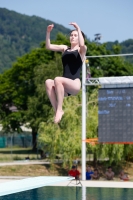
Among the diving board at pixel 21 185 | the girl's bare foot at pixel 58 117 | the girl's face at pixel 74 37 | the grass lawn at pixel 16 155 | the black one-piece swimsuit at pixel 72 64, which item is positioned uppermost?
the girl's face at pixel 74 37

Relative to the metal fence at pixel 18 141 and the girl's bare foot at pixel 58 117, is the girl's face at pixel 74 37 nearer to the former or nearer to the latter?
the girl's bare foot at pixel 58 117

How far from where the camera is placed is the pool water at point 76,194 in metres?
18.8

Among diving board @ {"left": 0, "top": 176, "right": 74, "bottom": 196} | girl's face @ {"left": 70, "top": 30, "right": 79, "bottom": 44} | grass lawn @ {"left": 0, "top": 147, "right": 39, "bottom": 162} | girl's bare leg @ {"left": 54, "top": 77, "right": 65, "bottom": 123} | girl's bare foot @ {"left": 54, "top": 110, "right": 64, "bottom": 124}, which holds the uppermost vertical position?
girl's face @ {"left": 70, "top": 30, "right": 79, "bottom": 44}

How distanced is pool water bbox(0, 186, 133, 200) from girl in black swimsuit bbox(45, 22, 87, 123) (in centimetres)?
1126

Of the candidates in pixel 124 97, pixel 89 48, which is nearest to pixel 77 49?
pixel 124 97

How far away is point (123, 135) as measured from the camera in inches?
849

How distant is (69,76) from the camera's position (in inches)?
297

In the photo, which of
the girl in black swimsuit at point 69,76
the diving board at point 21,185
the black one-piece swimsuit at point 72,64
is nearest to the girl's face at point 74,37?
the girl in black swimsuit at point 69,76

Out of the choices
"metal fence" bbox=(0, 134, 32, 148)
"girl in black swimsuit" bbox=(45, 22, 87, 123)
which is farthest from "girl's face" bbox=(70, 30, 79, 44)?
"metal fence" bbox=(0, 134, 32, 148)

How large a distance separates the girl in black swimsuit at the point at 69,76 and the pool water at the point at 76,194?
36.9 feet

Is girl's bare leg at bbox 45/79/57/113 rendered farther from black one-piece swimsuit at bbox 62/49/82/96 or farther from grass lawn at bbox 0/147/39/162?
grass lawn at bbox 0/147/39/162

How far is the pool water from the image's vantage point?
18.8 m

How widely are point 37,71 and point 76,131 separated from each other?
8.90 metres

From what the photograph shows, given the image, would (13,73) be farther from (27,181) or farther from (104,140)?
(27,181)
